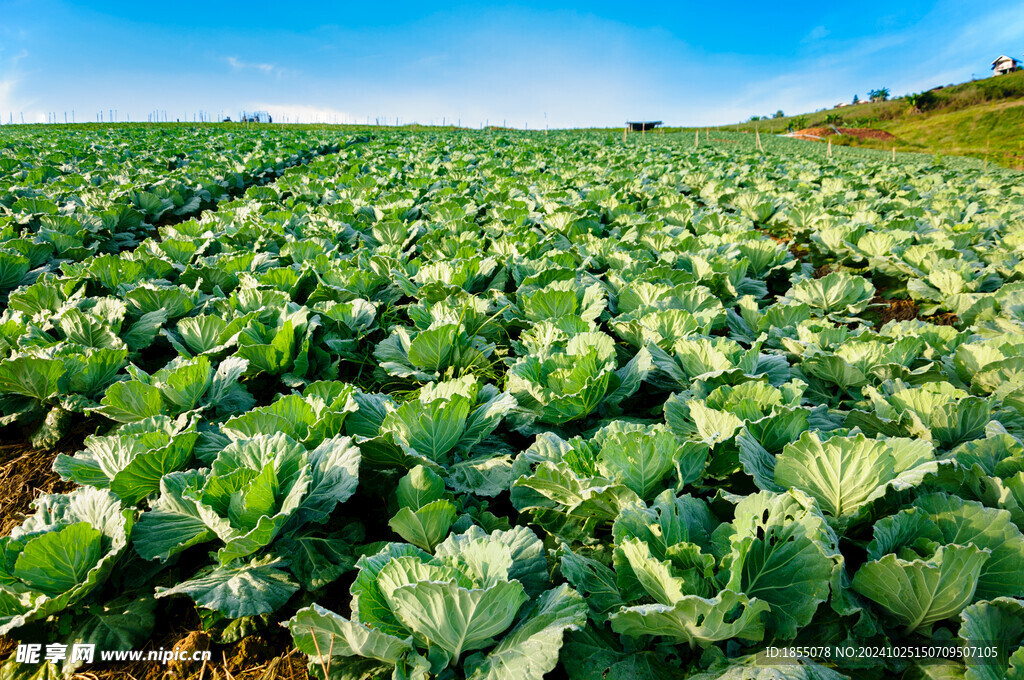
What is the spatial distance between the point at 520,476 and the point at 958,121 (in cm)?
5677

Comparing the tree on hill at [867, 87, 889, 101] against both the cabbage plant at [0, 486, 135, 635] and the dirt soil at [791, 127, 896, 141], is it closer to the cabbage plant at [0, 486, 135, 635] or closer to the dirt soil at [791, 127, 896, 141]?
the dirt soil at [791, 127, 896, 141]

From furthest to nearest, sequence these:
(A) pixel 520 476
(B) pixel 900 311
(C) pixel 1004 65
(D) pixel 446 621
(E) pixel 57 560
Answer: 1. (C) pixel 1004 65
2. (B) pixel 900 311
3. (A) pixel 520 476
4. (E) pixel 57 560
5. (D) pixel 446 621

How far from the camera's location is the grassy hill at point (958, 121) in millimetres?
31828

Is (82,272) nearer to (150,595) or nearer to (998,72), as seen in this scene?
(150,595)

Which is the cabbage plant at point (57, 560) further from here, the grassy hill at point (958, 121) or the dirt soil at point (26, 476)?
the grassy hill at point (958, 121)

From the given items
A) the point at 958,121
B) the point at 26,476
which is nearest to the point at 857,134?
the point at 958,121

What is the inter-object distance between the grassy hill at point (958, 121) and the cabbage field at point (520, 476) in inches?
1149

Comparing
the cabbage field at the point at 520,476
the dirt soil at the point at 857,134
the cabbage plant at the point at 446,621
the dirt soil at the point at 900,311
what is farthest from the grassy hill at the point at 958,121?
the cabbage plant at the point at 446,621

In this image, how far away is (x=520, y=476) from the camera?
6.01 ft

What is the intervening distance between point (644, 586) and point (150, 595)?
165 cm

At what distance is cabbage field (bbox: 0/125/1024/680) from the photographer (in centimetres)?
134

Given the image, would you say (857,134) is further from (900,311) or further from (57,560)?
(57,560)

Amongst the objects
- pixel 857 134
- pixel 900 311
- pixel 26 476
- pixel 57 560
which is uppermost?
pixel 857 134

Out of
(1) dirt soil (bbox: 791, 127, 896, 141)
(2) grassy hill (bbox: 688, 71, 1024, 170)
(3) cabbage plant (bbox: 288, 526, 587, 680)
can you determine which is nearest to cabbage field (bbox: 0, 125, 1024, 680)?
(3) cabbage plant (bbox: 288, 526, 587, 680)
